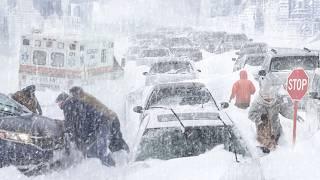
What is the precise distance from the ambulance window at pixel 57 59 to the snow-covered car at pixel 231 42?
54.2ft

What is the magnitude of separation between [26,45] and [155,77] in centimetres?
363

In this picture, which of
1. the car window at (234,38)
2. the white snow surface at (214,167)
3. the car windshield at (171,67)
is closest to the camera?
Result: the white snow surface at (214,167)

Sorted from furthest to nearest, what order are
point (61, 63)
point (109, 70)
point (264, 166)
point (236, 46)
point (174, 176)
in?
1. point (236, 46)
2. point (109, 70)
3. point (61, 63)
4. point (264, 166)
5. point (174, 176)

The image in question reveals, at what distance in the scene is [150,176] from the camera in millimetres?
5637

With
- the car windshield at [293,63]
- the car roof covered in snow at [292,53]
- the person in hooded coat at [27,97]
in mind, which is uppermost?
the car roof covered in snow at [292,53]

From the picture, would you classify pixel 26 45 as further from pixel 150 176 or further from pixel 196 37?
pixel 196 37

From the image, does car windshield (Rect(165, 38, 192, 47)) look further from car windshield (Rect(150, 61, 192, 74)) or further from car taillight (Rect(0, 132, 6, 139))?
car taillight (Rect(0, 132, 6, 139))

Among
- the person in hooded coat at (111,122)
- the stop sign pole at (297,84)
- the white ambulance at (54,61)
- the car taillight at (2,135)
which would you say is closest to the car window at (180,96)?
the stop sign pole at (297,84)

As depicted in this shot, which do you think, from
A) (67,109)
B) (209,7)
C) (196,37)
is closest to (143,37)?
(196,37)

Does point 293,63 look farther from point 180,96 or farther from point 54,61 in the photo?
point 54,61

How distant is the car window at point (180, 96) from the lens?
31.6 feet

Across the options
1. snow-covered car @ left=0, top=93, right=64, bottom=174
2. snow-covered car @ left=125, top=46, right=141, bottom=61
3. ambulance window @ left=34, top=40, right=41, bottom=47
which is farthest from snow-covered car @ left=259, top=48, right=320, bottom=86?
snow-covered car @ left=125, top=46, right=141, bottom=61

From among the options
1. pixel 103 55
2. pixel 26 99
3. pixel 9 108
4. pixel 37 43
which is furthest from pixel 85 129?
pixel 103 55

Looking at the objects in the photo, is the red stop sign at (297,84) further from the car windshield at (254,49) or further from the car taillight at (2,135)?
the car windshield at (254,49)
